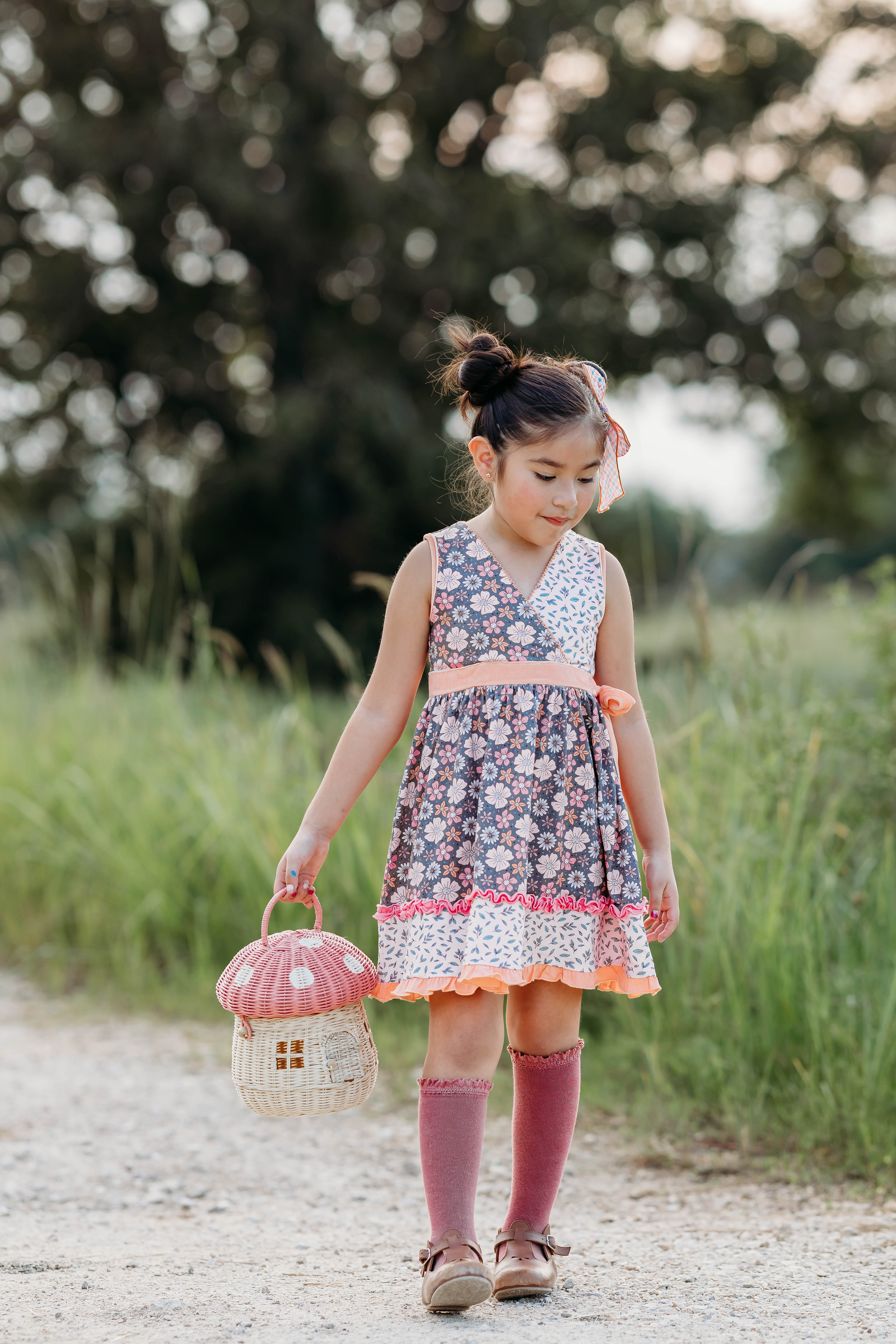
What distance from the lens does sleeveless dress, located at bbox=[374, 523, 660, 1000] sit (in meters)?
1.97

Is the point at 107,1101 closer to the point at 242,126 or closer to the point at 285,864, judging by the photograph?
the point at 285,864

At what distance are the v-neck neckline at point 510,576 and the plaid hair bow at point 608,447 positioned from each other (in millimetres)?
108

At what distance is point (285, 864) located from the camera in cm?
208

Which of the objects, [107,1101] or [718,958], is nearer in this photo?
[718,958]

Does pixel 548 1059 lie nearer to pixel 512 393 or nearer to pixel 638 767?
pixel 638 767

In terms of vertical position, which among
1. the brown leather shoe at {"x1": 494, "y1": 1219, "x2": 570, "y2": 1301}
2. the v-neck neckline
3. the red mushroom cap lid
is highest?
the v-neck neckline

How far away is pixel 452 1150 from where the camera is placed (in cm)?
196

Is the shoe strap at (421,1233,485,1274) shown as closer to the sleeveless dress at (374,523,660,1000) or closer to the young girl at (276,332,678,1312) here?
the young girl at (276,332,678,1312)

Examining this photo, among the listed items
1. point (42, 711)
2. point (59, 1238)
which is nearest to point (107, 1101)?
point (59, 1238)

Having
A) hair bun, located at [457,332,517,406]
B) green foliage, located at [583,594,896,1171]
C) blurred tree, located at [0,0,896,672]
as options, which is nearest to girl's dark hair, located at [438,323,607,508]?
hair bun, located at [457,332,517,406]

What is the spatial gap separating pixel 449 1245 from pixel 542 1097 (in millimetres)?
279

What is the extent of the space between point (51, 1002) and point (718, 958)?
2.34 meters

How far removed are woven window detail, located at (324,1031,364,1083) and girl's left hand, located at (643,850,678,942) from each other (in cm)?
52

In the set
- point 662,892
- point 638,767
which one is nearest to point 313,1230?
point 662,892
